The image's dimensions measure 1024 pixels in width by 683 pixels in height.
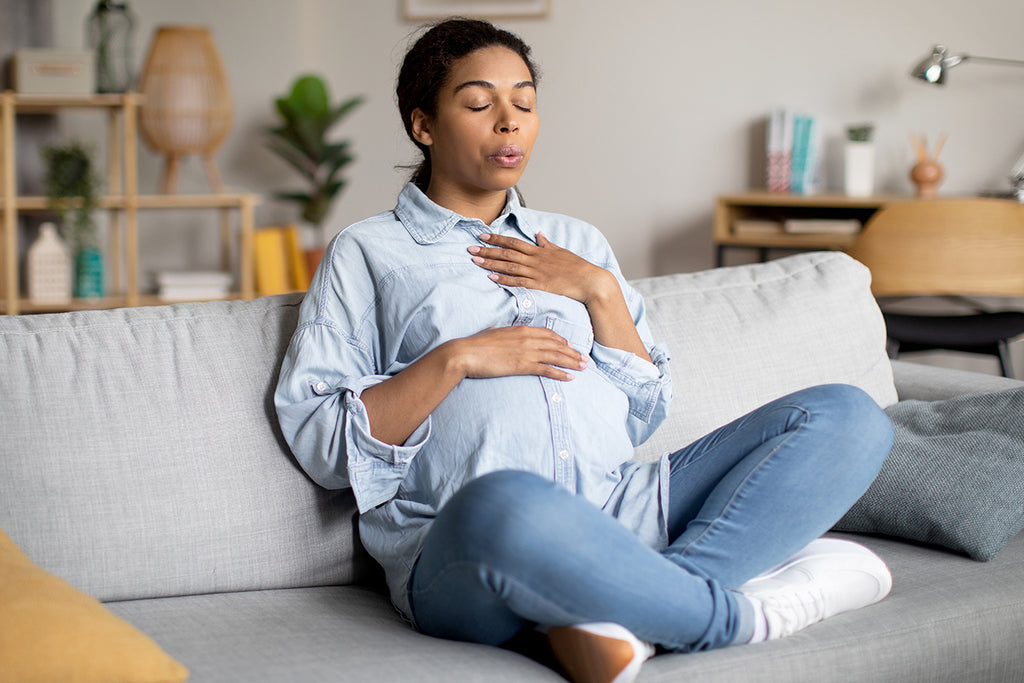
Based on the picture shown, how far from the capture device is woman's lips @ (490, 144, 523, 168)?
1.53 meters

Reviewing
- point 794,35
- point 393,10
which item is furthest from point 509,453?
point 393,10

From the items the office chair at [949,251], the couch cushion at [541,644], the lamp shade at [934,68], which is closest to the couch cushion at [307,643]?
the couch cushion at [541,644]

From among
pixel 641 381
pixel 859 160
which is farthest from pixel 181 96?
pixel 641 381


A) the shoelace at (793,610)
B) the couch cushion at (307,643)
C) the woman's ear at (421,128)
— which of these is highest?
the woman's ear at (421,128)

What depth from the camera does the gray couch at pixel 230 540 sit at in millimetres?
1255

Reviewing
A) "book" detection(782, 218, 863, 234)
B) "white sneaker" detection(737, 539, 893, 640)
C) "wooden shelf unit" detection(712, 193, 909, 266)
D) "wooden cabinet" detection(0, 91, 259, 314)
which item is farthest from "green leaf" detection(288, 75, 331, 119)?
"white sneaker" detection(737, 539, 893, 640)

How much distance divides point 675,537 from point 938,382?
857 mm

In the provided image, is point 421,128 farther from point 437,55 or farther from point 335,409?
point 335,409

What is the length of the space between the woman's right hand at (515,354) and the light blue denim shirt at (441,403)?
2 centimetres

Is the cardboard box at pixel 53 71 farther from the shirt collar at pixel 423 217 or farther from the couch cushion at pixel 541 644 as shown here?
the couch cushion at pixel 541 644

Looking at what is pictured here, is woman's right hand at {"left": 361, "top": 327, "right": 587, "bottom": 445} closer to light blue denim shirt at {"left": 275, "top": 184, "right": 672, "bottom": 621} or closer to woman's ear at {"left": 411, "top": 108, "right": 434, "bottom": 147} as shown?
light blue denim shirt at {"left": 275, "top": 184, "right": 672, "bottom": 621}

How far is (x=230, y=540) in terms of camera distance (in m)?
1.45

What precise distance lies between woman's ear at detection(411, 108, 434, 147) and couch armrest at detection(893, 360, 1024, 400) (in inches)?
42.3

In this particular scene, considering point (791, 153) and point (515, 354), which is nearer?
point (515, 354)
